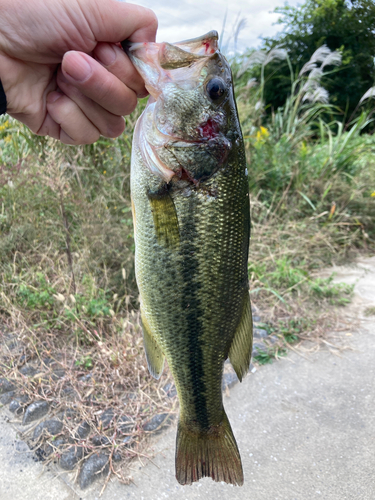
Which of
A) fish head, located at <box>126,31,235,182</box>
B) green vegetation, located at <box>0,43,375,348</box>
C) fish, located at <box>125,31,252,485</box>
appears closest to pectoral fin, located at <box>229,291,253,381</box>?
fish, located at <box>125,31,252,485</box>

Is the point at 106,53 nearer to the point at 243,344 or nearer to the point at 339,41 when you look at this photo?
the point at 243,344

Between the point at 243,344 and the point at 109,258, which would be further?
the point at 109,258

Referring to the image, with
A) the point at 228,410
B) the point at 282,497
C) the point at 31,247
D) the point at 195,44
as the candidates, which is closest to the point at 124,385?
the point at 228,410

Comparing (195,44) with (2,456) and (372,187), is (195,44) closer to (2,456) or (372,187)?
(2,456)

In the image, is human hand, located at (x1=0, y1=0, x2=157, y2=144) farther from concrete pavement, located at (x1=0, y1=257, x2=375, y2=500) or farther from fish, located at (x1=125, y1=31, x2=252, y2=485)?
concrete pavement, located at (x1=0, y1=257, x2=375, y2=500)

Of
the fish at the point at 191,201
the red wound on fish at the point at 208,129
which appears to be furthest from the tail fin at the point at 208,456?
the red wound on fish at the point at 208,129

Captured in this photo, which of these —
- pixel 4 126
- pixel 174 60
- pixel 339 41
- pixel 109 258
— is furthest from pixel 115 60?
pixel 339 41

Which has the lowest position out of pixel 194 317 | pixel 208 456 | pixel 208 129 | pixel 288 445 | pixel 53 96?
pixel 288 445
